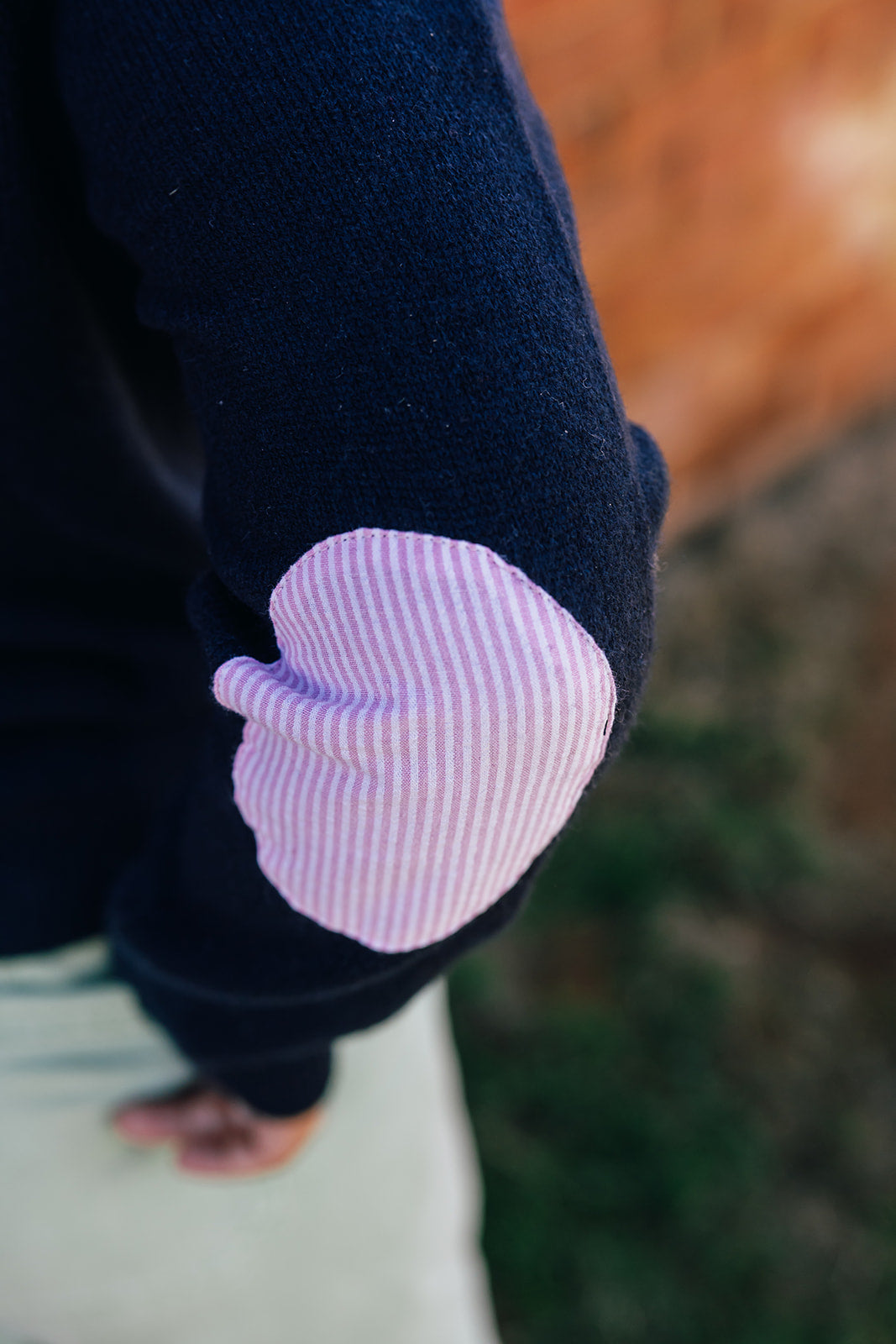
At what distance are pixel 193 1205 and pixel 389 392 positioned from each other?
0.72 m

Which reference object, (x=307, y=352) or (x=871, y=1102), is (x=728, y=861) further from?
(x=307, y=352)

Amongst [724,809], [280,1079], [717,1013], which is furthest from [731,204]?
[280,1079]

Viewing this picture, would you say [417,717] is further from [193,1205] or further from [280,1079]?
[193,1205]

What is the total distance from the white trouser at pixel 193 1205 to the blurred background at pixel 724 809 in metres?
0.55

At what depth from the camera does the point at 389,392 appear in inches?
19.2

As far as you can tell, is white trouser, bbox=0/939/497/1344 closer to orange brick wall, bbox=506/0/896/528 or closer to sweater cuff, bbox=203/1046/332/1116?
sweater cuff, bbox=203/1046/332/1116

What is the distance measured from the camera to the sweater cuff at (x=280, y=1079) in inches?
32.1

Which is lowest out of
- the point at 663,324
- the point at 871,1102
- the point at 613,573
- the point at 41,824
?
the point at 871,1102

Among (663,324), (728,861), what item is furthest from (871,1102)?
(663,324)

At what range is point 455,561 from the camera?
499 mm

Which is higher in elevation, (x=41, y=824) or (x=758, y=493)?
(x=41, y=824)

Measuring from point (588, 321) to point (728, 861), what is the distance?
1.57 metres

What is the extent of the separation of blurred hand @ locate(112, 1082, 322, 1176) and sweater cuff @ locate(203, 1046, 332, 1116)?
5 centimetres

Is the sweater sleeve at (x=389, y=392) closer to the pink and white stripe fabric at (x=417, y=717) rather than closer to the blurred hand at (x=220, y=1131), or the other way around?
the pink and white stripe fabric at (x=417, y=717)
